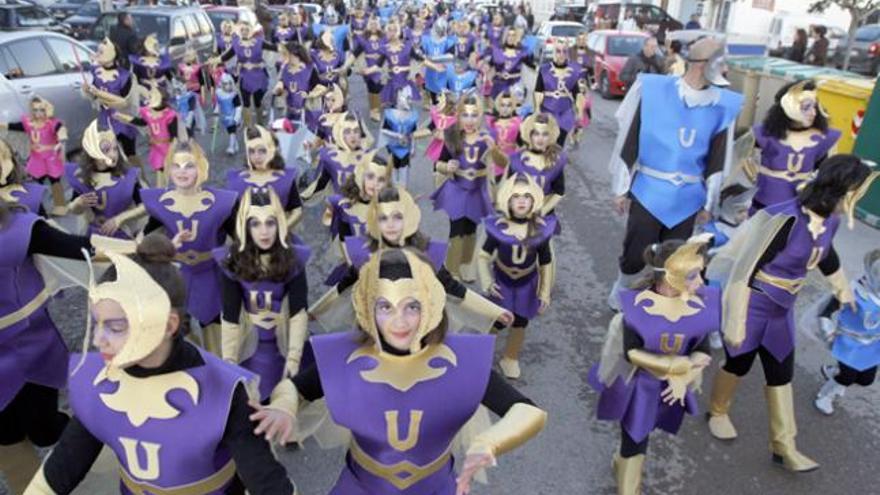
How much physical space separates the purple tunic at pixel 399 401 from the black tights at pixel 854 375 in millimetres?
3496

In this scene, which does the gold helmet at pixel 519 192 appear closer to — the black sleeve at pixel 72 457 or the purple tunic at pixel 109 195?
the purple tunic at pixel 109 195

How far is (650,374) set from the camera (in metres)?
3.71

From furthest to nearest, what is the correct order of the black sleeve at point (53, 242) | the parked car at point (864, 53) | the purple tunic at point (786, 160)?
1. the parked car at point (864, 53)
2. the purple tunic at point (786, 160)
3. the black sleeve at point (53, 242)

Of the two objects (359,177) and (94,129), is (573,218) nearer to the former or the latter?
(359,177)

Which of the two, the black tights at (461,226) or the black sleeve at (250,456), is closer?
the black sleeve at (250,456)

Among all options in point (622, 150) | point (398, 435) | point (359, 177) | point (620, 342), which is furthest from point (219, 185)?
point (398, 435)

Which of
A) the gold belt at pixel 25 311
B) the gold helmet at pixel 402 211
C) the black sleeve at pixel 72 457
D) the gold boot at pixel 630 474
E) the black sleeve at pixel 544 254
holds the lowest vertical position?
the gold boot at pixel 630 474

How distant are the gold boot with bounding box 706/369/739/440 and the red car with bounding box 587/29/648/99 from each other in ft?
43.3

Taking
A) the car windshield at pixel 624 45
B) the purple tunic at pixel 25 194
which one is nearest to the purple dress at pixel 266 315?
the purple tunic at pixel 25 194

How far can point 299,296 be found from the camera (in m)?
3.99

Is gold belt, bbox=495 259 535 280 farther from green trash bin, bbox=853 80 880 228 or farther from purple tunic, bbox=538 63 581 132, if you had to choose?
green trash bin, bbox=853 80 880 228

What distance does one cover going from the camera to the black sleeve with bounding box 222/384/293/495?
2250 millimetres

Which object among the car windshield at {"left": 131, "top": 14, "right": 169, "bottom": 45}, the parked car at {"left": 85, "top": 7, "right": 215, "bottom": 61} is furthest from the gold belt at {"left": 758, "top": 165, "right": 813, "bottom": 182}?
the car windshield at {"left": 131, "top": 14, "right": 169, "bottom": 45}

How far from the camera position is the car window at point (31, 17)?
15.9m
